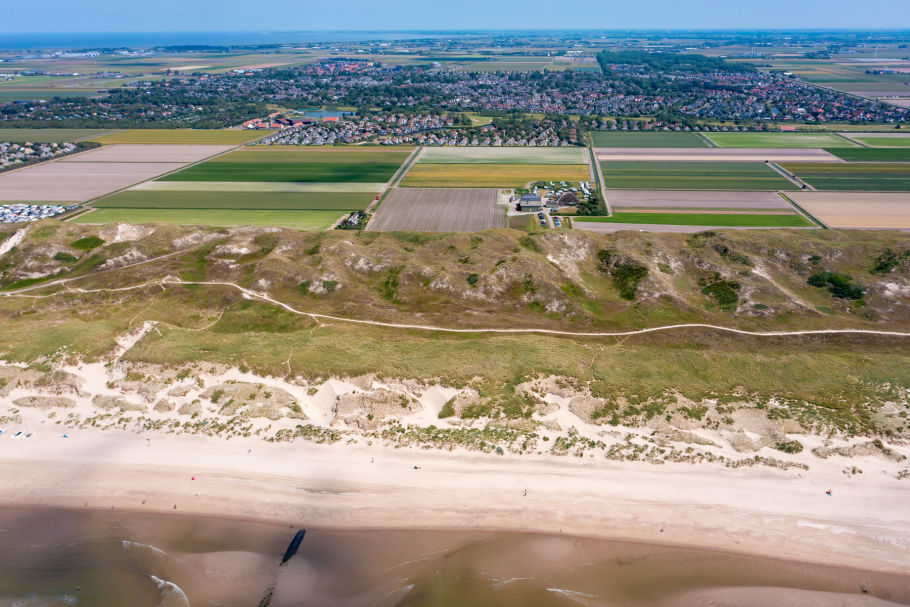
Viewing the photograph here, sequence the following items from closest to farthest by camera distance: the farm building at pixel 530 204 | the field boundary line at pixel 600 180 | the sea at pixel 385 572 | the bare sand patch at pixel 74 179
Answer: the sea at pixel 385 572 < the farm building at pixel 530 204 < the field boundary line at pixel 600 180 < the bare sand patch at pixel 74 179

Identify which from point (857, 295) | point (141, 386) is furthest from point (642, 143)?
point (141, 386)

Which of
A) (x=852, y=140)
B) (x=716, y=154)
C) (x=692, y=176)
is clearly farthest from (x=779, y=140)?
(x=692, y=176)

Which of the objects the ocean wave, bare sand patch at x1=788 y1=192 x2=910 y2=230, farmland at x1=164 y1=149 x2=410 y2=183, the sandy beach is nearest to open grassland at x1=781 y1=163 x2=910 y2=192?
bare sand patch at x1=788 y1=192 x2=910 y2=230

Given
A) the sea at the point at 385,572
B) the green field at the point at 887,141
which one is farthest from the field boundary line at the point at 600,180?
the green field at the point at 887,141

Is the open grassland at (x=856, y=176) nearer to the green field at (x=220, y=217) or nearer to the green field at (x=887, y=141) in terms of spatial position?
the green field at (x=887, y=141)

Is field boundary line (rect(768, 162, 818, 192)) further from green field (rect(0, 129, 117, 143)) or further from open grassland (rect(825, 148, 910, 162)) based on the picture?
green field (rect(0, 129, 117, 143))

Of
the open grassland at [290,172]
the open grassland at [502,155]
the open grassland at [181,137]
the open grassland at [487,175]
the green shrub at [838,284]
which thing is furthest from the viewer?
the open grassland at [181,137]

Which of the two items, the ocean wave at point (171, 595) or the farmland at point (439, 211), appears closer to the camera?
the ocean wave at point (171, 595)
